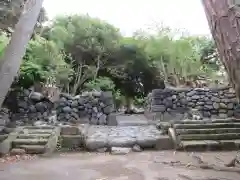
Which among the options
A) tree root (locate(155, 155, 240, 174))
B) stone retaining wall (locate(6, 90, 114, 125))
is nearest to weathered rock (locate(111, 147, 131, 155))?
tree root (locate(155, 155, 240, 174))

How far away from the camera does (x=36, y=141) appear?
618cm

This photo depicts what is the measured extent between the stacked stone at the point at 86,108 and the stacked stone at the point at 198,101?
1.98 meters

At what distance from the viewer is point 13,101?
30.2 ft

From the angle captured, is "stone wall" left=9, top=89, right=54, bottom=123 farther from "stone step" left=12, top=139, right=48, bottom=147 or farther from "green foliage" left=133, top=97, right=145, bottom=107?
"green foliage" left=133, top=97, right=145, bottom=107

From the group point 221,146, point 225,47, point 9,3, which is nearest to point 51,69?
point 9,3

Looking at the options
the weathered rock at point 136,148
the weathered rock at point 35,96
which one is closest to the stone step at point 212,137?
the weathered rock at point 136,148

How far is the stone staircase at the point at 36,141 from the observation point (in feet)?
19.4

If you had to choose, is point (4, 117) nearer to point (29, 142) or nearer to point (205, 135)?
point (29, 142)

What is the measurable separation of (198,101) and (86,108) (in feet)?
13.0

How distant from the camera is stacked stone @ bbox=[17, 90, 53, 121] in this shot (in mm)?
9234

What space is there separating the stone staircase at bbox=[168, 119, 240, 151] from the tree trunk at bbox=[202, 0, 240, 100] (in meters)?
5.17

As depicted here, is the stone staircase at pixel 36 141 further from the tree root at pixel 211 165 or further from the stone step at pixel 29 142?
the tree root at pixel 211 165

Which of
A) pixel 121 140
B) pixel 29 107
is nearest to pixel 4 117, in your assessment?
pixel 29 107

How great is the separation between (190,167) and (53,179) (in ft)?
6.75
